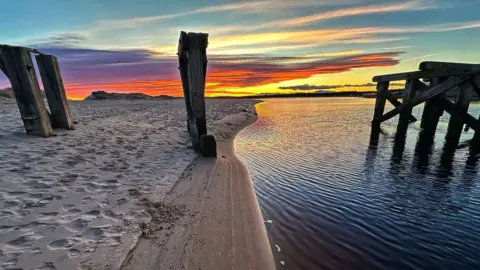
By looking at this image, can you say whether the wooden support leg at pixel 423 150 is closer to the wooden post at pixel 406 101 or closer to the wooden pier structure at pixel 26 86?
the wooden post at pixel 406 101

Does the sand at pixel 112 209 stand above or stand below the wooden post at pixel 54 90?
below

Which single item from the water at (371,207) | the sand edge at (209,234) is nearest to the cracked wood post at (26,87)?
the sand edge at (209,234)

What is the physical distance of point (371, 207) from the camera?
14.2ft

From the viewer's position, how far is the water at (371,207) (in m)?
3.10

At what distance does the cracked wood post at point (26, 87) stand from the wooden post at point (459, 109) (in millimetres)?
13945

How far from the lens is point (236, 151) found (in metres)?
8.91

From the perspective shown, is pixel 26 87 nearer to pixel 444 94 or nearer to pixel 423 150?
pixel 423 150

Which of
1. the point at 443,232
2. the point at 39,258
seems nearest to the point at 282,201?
the point at 443,232

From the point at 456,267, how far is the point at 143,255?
12.0 feet

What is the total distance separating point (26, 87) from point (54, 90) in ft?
4.88

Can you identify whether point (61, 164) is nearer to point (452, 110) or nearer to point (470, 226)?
point (470, 226)

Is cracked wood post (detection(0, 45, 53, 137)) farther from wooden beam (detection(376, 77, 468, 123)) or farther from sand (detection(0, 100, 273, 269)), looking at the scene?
wooden beam (detection(376, 77, 468, 123))

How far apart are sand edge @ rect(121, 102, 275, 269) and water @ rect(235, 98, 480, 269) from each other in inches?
10.8

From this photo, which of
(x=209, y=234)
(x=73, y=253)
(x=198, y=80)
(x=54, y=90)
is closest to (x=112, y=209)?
(x=73, y=253)
